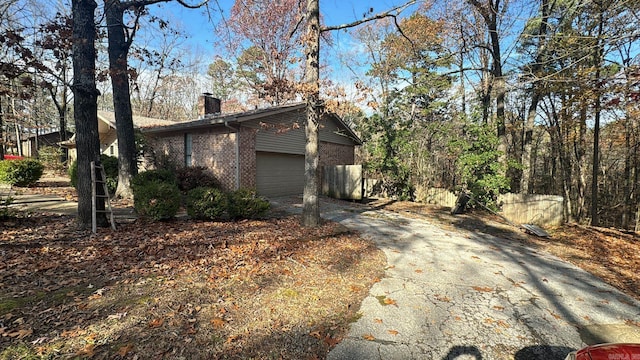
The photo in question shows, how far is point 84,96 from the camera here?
18.4 feet

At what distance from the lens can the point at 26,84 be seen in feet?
18.2

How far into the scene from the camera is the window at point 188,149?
12.7 meters

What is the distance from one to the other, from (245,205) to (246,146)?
14.8ft

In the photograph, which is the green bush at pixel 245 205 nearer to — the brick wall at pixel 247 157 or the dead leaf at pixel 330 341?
the brick wall at pixel 247 157

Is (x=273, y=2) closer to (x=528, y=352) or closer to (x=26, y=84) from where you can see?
(x=26, y=84)

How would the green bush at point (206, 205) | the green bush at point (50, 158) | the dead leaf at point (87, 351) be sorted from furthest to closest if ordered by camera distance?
the green bush at point (50, 158) → the green bush at point (206, 205) → the dead leaf at point (87, 351)

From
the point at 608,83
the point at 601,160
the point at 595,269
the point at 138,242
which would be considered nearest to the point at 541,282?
the point at 595,269

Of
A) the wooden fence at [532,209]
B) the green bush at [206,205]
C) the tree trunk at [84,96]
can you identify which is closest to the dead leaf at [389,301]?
the green bush at [206,205]

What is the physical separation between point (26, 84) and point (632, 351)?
9.16 m

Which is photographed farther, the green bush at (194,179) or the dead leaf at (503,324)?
the green bush at (194,179)

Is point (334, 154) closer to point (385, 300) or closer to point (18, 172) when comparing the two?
point (385, 300)

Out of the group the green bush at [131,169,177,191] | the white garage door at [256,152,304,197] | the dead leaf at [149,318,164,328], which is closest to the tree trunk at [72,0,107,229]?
the green bush at [131,169,177,191]

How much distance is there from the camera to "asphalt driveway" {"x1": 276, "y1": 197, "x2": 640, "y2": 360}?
2805mm

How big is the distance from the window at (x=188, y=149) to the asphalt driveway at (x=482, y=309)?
1013 centimetres
